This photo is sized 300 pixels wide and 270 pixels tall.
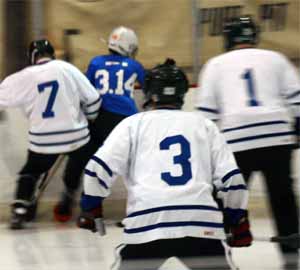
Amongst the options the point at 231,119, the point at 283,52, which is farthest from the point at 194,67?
the point at 231,119

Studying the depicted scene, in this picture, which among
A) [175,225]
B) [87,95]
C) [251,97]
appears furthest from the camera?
[87,95]

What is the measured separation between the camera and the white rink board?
15.6 ft

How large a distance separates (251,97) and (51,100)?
4.14 ft

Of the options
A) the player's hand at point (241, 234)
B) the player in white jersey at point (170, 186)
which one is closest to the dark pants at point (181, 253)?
the player in white jersey at point (170, 186)

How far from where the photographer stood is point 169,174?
8.16 feet

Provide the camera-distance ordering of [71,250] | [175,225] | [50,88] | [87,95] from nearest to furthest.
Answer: [175,225], [71,250], [50,88], [87,95]

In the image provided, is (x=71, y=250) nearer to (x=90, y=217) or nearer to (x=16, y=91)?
(x=16, y=91)

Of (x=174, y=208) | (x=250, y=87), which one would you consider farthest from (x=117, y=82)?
(x=174, y=208)

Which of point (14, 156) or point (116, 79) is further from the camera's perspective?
point (14, 156)

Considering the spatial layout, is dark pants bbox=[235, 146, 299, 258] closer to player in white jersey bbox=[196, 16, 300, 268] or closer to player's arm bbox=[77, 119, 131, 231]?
player in white jersey bbox=[196, 16, 300, 268]

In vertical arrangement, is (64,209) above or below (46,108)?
below

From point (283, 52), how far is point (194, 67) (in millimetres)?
524

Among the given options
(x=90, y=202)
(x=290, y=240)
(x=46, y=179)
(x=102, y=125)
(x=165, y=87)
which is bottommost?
(x=46, y=179)

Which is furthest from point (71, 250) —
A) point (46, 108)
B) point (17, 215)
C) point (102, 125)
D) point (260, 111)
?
point (260, 111)
